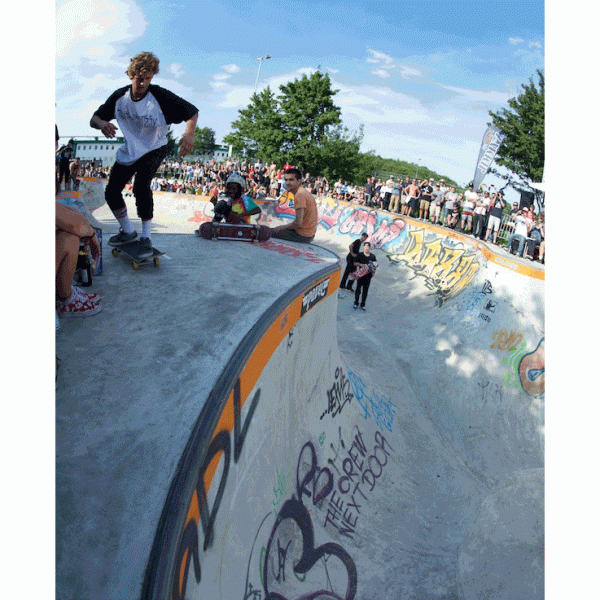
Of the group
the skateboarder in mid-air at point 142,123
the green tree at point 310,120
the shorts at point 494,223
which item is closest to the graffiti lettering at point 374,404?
the skateboarder in mid-air at point 142,123

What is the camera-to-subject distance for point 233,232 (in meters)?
7.14

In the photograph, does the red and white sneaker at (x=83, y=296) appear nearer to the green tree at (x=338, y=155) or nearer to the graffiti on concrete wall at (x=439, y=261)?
the graffiti on concrete wall at (x=439, y=261)

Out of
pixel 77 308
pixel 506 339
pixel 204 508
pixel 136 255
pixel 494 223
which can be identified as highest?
pixel 494 223

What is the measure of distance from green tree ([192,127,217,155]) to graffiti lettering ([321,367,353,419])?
217 feet

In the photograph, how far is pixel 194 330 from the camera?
3592 millimetres

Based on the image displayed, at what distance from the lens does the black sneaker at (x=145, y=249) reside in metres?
4.76

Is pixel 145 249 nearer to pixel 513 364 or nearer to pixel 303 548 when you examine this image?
pixel 303 548

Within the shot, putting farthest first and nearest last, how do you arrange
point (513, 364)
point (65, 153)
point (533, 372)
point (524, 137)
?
point (524, 137)
point (65, 153)
point (513, 364)
point (533, 372)

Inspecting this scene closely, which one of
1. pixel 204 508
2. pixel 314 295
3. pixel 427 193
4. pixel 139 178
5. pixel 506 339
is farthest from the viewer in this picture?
pixel 427 193

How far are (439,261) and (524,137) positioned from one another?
20329 mm

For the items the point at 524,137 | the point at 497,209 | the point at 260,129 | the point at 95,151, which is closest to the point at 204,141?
the point at 260,129

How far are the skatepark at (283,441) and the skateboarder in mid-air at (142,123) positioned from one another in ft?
2.77
